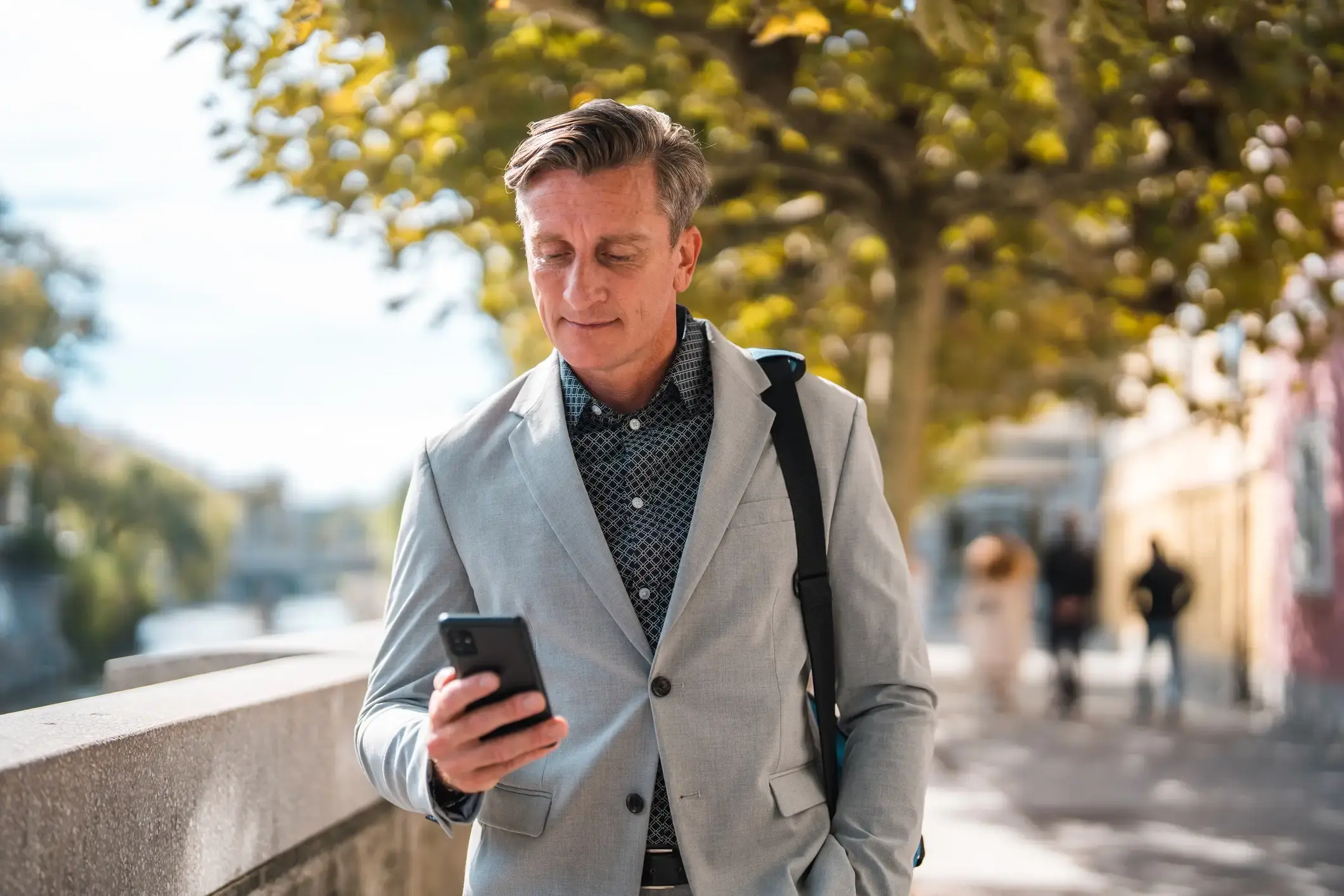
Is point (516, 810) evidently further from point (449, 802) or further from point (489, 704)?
point (489, 704)

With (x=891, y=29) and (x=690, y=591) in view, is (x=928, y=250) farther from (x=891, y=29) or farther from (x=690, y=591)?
(x=690, y=591)

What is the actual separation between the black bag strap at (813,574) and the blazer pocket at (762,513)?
0.02m

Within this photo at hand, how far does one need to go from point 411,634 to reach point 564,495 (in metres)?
0.36

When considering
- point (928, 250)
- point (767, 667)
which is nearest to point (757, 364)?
point (767, 667)

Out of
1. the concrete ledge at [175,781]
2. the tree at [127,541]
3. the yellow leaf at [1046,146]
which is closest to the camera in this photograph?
the concrete ledge at [175,781]

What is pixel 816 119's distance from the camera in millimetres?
7617

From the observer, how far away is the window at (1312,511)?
1667 centimetres

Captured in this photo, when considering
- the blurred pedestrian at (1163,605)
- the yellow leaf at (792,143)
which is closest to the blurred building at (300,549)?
the blurred pedestrian at (1163,605)

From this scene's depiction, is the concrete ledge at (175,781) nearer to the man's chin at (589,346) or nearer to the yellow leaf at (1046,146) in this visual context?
the man's chin at (589,346)

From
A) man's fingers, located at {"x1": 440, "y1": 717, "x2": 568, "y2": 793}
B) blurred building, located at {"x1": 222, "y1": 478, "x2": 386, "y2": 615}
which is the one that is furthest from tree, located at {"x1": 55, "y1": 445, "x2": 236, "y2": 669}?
man's fingers, located at {"x1": 440, "y1": 717, "x2": 568, "y2": 793}

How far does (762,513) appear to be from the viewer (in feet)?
8.29

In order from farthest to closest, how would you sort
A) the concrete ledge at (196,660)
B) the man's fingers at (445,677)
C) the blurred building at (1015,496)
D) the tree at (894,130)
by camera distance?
1. the blurred building at (1015,496)
2. the tree at (894,130)
3. the concrete ledge at (196,660)
4. the man's fingers at (445,677)

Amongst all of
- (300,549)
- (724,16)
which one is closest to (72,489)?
(724,16)

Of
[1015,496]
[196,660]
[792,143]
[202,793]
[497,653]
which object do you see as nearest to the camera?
[497,653]
